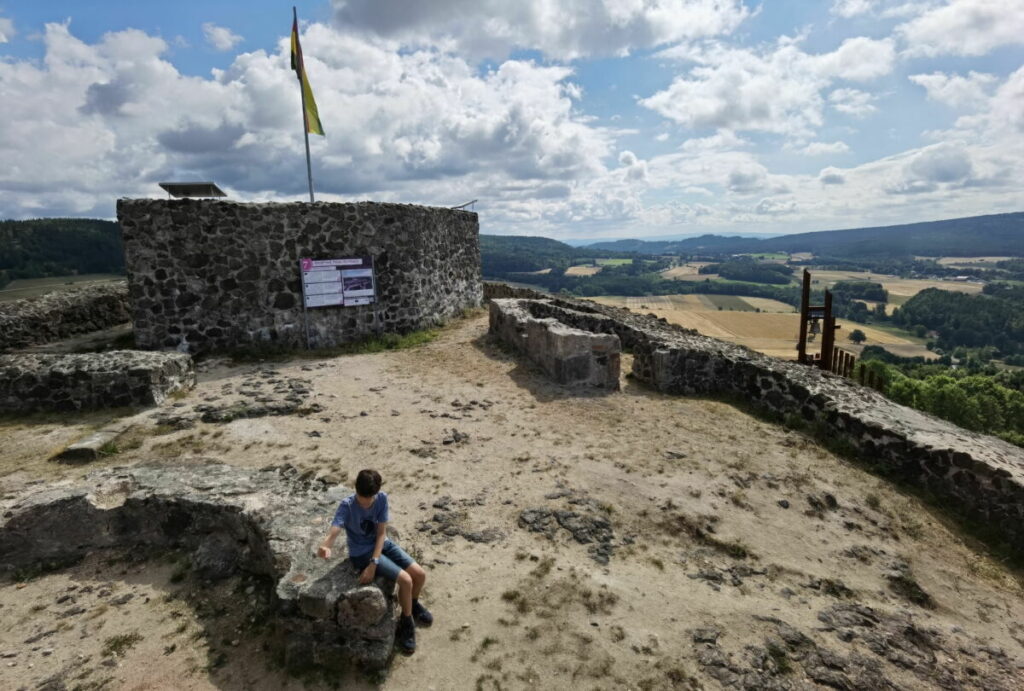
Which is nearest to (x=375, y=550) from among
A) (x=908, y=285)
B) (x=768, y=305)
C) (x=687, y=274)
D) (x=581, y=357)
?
(x=581, y=357)

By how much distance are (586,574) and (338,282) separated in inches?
423

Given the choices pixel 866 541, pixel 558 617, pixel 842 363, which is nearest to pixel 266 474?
pixel 558 617

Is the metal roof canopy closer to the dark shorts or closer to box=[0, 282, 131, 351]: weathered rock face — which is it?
box=[0, 282, 131, 351]: weathered rock face

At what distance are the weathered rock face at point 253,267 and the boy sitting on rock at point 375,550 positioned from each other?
980cm

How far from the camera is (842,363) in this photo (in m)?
13.0

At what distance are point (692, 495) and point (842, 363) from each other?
8.84 metres

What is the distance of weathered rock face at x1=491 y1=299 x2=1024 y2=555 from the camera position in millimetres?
6582

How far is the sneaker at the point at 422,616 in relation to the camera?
445 centimetres

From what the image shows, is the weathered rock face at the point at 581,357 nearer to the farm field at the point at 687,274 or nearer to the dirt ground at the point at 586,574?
the dirt ground at the point at 586,574

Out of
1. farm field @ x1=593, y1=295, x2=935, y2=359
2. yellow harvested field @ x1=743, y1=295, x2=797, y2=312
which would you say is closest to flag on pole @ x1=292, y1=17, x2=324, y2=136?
farm field @ x1=593, y1=295, x2=935, y2=359

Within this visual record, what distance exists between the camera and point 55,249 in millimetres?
50500

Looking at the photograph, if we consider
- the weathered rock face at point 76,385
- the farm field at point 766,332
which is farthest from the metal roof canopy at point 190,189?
the farm field at point 766,332

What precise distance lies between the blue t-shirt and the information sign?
9.86 m

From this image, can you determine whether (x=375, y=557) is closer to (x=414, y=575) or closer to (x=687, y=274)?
(x=414, y=575)
